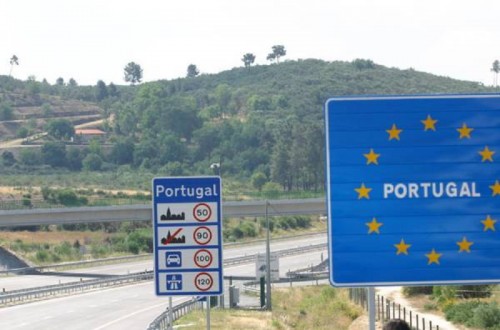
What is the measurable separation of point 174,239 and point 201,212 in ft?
1.58

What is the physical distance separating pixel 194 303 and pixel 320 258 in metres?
42.5

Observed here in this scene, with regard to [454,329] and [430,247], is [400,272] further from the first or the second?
[454,329]

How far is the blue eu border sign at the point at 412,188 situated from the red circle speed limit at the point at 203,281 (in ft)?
16.9

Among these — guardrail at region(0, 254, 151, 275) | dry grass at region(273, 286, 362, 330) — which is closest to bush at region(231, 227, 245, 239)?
guardrail at region(0, 254, 151, 275)

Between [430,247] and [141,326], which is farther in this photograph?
[141,326]

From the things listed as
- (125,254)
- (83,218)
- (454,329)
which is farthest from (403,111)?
(125,254)

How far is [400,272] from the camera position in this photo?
33.1 feet

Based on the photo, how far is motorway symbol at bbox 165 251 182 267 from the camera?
15.0 m

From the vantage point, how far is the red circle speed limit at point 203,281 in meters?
15.1

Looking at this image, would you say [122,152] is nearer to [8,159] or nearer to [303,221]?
[8,159]

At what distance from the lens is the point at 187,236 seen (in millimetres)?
15078

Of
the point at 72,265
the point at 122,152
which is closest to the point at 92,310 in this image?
the point at 72,265

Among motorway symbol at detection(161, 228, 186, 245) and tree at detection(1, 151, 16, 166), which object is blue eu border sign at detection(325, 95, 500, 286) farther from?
tree at detection(1, 151, 16, 166)

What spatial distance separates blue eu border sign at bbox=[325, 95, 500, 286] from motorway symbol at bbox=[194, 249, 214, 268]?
517 cm
